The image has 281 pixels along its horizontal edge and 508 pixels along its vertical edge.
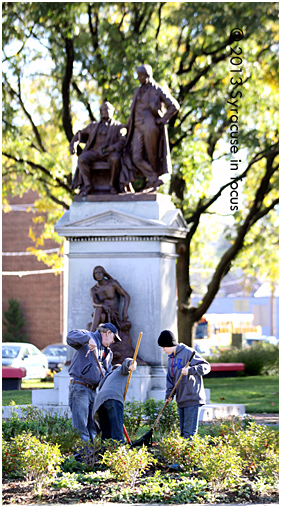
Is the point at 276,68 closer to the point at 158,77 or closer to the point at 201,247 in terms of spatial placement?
the point at 158,77

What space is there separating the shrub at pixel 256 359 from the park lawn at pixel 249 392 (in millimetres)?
1782

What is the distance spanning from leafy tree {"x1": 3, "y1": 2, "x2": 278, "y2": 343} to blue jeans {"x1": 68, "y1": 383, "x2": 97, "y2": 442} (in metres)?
9.83

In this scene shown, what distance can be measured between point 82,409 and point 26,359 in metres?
17.4

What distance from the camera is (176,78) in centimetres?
1898

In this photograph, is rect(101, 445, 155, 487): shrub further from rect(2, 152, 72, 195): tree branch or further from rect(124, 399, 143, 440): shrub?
rect(2, 152, 72, 195): tree branch

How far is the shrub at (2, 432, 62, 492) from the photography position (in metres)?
7.64

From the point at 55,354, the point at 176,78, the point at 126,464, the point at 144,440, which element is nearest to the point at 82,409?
the point at 144,440

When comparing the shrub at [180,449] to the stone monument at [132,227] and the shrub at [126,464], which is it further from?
the stone monument at [132,227]

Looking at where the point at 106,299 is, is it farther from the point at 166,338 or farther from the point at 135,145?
the point at 166,338

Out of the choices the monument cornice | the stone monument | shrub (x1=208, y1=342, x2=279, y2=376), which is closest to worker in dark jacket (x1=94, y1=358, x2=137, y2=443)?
the stone monument

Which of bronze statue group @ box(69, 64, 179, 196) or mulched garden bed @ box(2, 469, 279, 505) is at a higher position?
bronze statue group @ box(69, 64, 179, 196)

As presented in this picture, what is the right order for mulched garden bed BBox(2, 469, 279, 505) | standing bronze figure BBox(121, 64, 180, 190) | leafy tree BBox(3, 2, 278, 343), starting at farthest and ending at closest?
leafy tree BBox(3, 2, 278, 343) → standing bronze figure BBox(121, 64, 180, 190) → mulched garden bed BBox(2, 469, 279, 505)

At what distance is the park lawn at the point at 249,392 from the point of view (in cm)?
1396

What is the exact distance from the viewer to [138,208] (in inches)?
516
